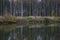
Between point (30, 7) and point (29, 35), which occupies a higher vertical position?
point (30, 7)

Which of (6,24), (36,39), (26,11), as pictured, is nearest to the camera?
(36,39)

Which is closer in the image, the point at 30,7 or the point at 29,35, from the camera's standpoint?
the point at 29,35

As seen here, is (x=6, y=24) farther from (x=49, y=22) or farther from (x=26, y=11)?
(x=49, y=22)

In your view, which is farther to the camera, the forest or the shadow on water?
the forest

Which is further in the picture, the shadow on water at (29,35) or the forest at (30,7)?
the forest at (30,7)

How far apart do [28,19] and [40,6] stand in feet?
2.44

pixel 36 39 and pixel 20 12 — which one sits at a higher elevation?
pixel 20 12

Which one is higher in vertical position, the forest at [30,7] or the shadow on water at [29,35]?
the forest at [30,7]

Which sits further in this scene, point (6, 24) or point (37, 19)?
point (37, 19)

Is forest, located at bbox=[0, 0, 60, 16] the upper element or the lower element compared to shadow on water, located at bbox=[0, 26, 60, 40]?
upper

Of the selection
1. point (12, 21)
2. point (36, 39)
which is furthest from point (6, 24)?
point (36, 39)

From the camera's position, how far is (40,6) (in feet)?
17.3

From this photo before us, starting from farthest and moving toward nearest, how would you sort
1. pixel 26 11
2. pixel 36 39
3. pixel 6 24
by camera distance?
pixel 26 11
pixel 6 24
pixel 36 39

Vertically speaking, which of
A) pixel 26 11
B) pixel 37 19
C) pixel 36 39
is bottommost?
pixel 36 39
